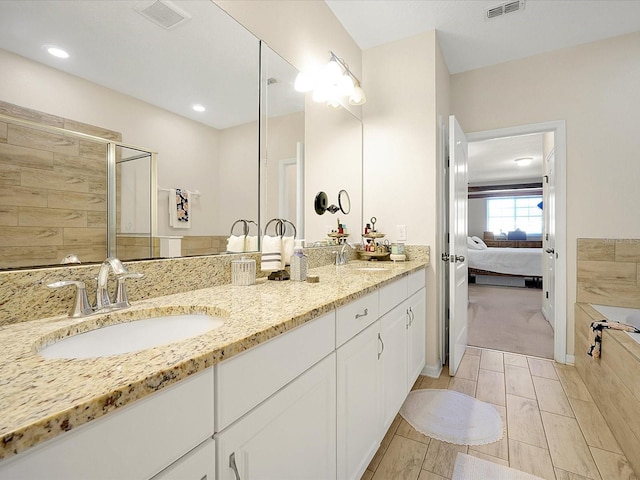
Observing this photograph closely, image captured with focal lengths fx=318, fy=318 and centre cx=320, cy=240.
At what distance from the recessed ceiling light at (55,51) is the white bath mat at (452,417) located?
85.7 inches

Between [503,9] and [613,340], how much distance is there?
86.8 inches

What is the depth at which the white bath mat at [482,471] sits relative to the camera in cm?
141

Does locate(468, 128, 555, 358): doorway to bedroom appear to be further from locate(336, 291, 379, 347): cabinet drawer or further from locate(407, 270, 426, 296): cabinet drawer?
locate(336, 291, 379, 347): cabinet drawer

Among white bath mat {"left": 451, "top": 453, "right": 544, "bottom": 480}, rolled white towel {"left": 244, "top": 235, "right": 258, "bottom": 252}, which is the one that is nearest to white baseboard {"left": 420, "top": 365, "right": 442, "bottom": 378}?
white bath mat {"left": 451, "top": 453, "right": 544, "bottom": 480}

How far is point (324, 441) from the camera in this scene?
1.01 m

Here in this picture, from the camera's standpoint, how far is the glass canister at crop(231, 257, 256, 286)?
1353mm

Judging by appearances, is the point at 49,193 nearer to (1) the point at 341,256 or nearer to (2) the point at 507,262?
(1) the point at 341,256

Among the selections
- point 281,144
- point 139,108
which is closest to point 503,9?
point 281,144

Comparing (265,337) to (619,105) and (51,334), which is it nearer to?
(51,334)

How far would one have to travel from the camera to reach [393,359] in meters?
1.64

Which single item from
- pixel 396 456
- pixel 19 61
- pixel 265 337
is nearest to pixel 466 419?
pixel 396 456

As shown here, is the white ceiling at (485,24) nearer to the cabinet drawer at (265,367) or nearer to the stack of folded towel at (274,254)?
the stack of folded towel at (274,254)

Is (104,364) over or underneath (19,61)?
underneath

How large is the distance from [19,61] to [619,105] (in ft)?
11.6
